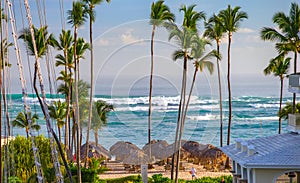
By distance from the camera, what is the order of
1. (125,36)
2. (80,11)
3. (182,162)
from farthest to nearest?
(125,36) < (182,162) < (80,11)

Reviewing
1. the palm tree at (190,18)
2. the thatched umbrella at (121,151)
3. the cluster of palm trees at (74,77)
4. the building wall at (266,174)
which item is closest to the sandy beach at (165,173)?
the thatched umbrella at (121,151)

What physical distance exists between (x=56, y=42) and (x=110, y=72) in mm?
33526

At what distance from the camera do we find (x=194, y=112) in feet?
223

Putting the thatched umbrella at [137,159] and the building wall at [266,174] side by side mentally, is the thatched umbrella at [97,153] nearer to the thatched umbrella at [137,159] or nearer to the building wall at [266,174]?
the thatched umbrella at [137,159]

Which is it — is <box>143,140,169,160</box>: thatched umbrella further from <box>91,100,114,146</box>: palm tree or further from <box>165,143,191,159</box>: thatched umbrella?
<box>91,100,114,146</box>: palm tree

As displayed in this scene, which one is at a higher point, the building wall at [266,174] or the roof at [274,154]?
the roof at [274,154]

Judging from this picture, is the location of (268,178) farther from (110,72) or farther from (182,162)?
(110,72)

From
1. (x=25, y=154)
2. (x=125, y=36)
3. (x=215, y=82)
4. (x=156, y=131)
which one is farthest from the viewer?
(x=156, y=131)

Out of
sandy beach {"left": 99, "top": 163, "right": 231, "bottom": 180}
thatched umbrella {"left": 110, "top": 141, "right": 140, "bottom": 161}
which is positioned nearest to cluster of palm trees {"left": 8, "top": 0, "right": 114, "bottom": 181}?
thatched umbrella {"left": 110, "top": 141, "right": 140, "bottom": 161}

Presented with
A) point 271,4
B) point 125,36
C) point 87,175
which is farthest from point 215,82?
point 271,4

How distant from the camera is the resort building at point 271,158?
65.2 ft

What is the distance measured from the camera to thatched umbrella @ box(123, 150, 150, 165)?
39875mm

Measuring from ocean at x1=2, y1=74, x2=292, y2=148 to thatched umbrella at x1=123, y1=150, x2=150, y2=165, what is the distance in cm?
1935

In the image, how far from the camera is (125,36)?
6228 centimetres
